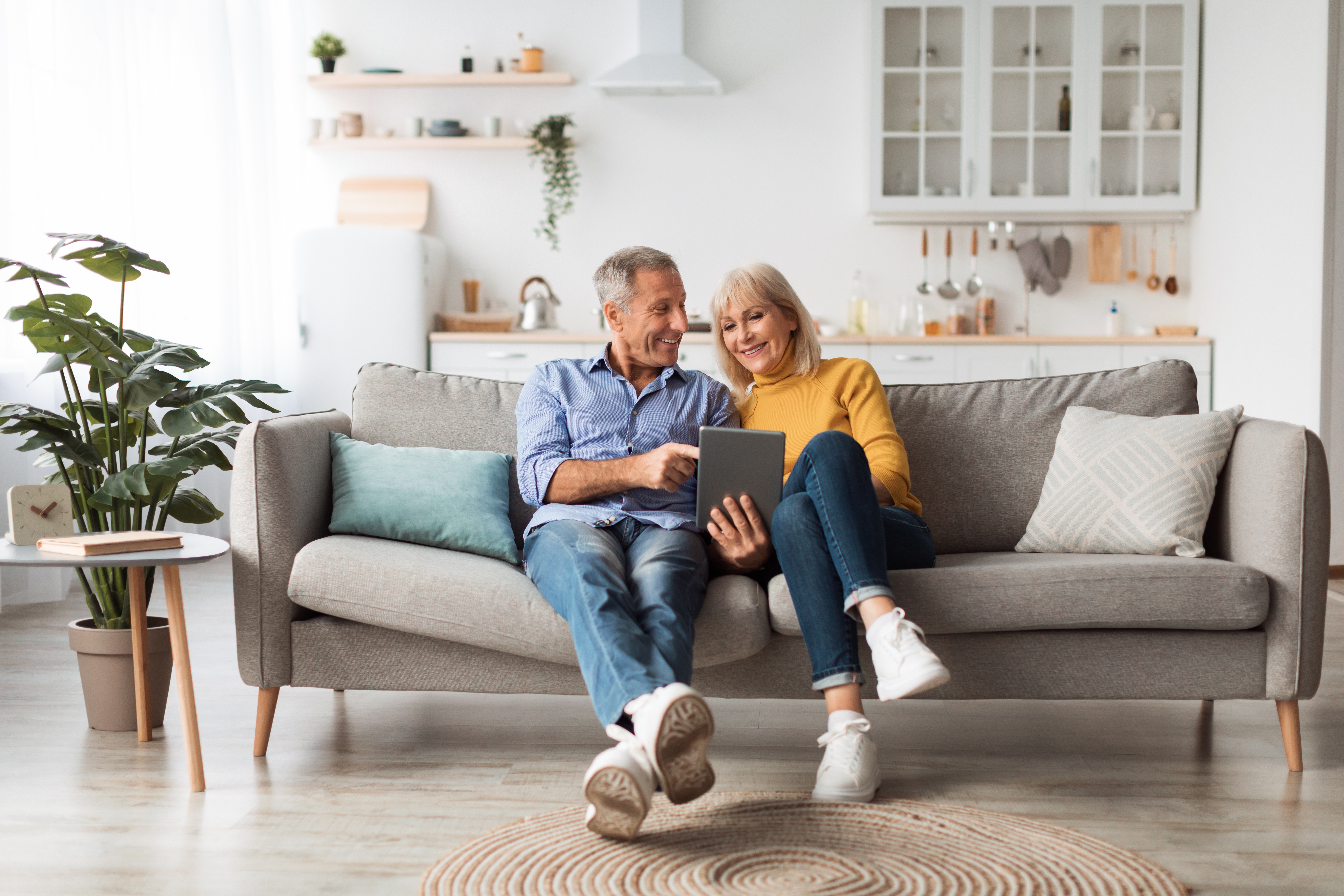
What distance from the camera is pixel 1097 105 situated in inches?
193

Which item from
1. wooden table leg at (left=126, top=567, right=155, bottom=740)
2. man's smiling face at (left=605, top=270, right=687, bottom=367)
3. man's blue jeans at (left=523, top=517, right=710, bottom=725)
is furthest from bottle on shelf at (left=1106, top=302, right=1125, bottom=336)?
wooden table leg at (left=126, top=567, right=155, bottom=740)

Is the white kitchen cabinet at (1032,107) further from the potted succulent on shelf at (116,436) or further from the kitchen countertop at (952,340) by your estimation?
the potted succulent on shelf at (116,436)

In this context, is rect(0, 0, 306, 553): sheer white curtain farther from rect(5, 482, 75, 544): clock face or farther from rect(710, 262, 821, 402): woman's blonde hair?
rect(710, 262, 821, 402): woman's blonde hair

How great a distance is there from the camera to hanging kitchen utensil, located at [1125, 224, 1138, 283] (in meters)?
5.18

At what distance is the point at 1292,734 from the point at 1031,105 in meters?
3.65

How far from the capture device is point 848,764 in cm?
177

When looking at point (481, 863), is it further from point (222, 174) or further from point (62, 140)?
point (222, 174)

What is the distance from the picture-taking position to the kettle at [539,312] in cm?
498

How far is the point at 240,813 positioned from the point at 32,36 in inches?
113

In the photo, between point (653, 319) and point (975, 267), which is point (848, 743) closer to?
point (653, 319)

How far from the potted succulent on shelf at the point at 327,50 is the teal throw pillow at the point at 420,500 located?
349 cm

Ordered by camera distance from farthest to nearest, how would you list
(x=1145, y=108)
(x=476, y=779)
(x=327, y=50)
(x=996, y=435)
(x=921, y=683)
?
(x=327, y=50), (x=1145, y=108), (x=996, y=435), (x=476, y=779), (x=921, y=683)

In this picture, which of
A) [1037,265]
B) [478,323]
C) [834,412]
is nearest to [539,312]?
[478,323]

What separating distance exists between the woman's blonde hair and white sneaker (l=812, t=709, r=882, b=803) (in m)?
→ 0.78
